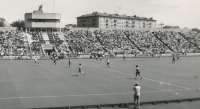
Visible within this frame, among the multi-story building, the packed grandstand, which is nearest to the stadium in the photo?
the packed grandstand

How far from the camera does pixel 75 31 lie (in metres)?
106

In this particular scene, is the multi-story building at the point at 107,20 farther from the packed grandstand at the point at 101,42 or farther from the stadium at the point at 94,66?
the packed grandstand at the point at 101,42

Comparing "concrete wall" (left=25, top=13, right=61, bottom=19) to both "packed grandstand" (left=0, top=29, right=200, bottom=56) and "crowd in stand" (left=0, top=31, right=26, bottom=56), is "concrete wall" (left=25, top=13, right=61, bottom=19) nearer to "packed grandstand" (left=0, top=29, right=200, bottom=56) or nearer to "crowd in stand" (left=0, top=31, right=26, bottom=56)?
"packed grandstand" (left=0, top=29, right=200, bottom=56)

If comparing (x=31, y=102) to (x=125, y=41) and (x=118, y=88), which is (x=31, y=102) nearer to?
(x=118, y=88)

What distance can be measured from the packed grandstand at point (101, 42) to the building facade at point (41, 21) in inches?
150

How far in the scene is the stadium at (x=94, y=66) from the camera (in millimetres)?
21594

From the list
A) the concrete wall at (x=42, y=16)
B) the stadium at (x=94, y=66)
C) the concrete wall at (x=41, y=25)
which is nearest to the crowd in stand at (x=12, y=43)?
the stadium at (x=94, y=66)

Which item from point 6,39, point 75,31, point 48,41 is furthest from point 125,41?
point 6,39

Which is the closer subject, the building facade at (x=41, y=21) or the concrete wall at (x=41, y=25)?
the concrete wall at (x=41, y=25)

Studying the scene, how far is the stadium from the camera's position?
70.8ft

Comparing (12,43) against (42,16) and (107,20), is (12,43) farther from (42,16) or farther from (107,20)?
(107,20)

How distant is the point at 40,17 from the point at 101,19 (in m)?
78.3

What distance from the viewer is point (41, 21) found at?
104812mm

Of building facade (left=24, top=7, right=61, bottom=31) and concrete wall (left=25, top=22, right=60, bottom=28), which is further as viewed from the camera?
building facade (left=24, top=7, right=61, bottom=31)
